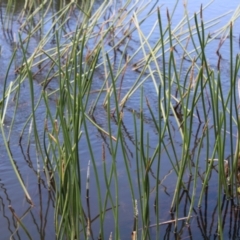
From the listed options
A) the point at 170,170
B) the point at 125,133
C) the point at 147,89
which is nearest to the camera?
the point at 170,170

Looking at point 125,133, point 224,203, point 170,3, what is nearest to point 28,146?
point 125,133

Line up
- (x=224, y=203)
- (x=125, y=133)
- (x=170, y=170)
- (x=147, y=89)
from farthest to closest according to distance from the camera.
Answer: (x=147, y=89) < (x=125, y=133) < (x=170, y=170) < (x=224, y=203)

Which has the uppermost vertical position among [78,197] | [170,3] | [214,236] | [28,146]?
[170,3]

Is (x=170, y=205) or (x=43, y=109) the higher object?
(x=43, y=109)

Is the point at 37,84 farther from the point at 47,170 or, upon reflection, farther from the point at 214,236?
the point at 214,236

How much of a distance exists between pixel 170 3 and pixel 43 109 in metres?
3.55

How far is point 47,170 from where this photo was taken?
8.52 ft

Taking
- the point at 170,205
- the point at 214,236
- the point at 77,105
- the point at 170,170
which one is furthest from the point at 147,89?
Answer: the point at 77,105

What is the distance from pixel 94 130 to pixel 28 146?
0.62 metres

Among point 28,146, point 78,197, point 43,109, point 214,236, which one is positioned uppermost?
point 43,109

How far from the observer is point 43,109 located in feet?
12.3

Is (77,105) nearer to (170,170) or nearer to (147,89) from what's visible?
(170,170)

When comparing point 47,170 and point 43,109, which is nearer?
point 47,170

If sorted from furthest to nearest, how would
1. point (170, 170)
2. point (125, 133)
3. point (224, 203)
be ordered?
point (125, 133), point (170, 170), point (224, 203)
